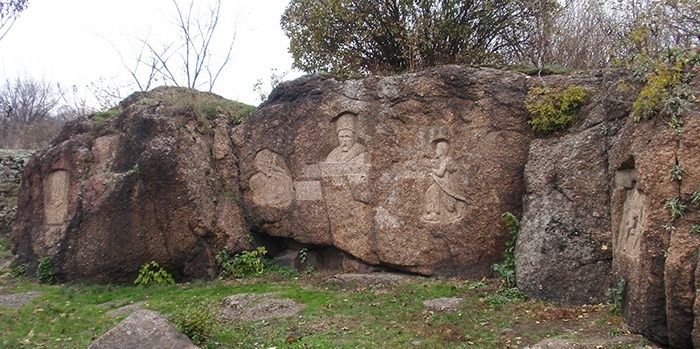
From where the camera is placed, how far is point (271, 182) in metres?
12.3

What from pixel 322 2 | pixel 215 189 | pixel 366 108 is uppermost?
pixel 322 2

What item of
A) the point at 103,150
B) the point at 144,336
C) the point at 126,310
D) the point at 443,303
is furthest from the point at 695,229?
the point at 103,150

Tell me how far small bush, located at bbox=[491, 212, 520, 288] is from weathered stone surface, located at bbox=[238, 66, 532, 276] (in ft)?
1.16

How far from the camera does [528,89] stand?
10281mm

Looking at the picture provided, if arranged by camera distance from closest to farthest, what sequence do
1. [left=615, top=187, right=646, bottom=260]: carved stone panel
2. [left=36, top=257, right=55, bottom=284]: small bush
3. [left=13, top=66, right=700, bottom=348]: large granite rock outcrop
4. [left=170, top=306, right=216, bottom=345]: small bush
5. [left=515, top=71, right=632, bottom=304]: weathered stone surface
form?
[left=615, top=187, right=646, bottom=260]: carved stone panel → [left=170, top=306, right=216, bottom=345]: small bush → [left=515, top=71, right=632, bottom=304]: weathered stone surface → [left=13, top=66, right=700, bottom=348]: large granite rock outcrop → [left=36, top=257, right=55, bottom=284]: small bush

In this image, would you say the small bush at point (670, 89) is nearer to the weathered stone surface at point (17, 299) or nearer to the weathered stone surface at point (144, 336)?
the weathered stone surface at point (144, 336)

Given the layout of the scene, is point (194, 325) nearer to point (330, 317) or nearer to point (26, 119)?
point (330, 317)

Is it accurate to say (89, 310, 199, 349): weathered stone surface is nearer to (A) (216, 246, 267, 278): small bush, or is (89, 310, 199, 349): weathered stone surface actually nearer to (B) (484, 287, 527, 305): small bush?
(B) (484, 287, 527, 305): small bush

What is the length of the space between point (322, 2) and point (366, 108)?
206 inches

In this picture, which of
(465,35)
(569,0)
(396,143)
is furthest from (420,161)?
(569,0)

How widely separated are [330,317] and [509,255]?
3073mm

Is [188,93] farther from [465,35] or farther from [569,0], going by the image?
[569,0]

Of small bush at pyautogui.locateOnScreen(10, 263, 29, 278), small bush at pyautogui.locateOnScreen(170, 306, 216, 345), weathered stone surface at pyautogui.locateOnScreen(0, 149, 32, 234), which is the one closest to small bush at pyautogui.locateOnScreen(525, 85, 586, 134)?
small bush at pyautogui.locateOnScreen(170, 306, 216, 345)

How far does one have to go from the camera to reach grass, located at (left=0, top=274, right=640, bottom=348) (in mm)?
7168
